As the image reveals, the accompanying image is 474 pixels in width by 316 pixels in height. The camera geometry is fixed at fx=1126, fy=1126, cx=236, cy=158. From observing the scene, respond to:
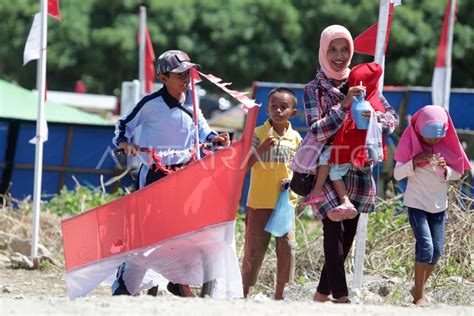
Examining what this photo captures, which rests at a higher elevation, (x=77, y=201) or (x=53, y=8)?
(x=53, y=8)

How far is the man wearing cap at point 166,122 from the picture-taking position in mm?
7328

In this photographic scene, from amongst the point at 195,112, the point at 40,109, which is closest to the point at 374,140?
the point at 195,112

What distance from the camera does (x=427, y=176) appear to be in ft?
24.0

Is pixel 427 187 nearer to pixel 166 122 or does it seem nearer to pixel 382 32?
pixel 382 32

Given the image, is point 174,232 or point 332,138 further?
point 174,232

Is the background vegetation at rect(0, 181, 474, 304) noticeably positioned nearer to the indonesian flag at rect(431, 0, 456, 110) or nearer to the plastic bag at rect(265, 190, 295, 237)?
the plastic bag at rect(265, 190, 295, 237)

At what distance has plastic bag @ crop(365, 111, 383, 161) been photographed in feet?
21.7

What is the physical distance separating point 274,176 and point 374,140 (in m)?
1.23

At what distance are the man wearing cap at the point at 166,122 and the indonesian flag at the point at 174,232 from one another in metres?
0.21

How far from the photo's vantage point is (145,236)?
7020mm

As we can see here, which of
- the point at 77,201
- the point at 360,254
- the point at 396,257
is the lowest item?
the point at 77,201

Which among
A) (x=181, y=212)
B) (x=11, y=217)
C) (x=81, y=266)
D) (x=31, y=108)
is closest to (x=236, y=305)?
(x=181, y=212)

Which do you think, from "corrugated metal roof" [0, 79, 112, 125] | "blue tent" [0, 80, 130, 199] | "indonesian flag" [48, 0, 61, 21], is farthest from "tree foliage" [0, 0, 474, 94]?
"indonesian flag" [48, 0, 61, 21]

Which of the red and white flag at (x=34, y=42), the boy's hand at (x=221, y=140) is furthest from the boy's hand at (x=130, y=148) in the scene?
the red and white flag at (x=34, y=42)
